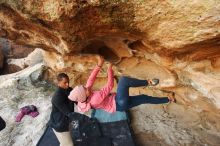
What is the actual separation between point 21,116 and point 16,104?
61 cm

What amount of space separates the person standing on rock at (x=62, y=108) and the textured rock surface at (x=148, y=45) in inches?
32.7

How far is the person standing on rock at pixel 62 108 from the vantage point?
532 centimetres

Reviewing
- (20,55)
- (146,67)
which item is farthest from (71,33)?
(20,55)

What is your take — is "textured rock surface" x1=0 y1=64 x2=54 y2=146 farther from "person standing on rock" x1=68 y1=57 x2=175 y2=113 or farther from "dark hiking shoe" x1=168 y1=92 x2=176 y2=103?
"dark hiking shoe" x1=168 y1=92 x2=176 y2=103

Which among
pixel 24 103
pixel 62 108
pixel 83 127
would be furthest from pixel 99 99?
pixel 24 103

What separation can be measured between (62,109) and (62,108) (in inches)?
0.6

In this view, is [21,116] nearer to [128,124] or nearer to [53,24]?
[128,124]

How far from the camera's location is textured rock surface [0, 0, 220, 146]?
459 cm

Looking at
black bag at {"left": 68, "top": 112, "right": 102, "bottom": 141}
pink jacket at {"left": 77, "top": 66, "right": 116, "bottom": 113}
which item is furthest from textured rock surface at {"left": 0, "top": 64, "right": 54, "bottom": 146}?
pink jacket at {"left": 77, "top": 66, "right": 116, "bottom": 113}

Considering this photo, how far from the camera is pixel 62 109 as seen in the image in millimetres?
5316

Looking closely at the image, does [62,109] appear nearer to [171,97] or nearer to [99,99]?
[99,99]

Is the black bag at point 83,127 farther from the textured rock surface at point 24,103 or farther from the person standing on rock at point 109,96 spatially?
the person standing on rock at point 109,96

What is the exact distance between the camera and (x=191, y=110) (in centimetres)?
662

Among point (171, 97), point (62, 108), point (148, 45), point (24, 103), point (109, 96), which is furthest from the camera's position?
point (24, 103)
